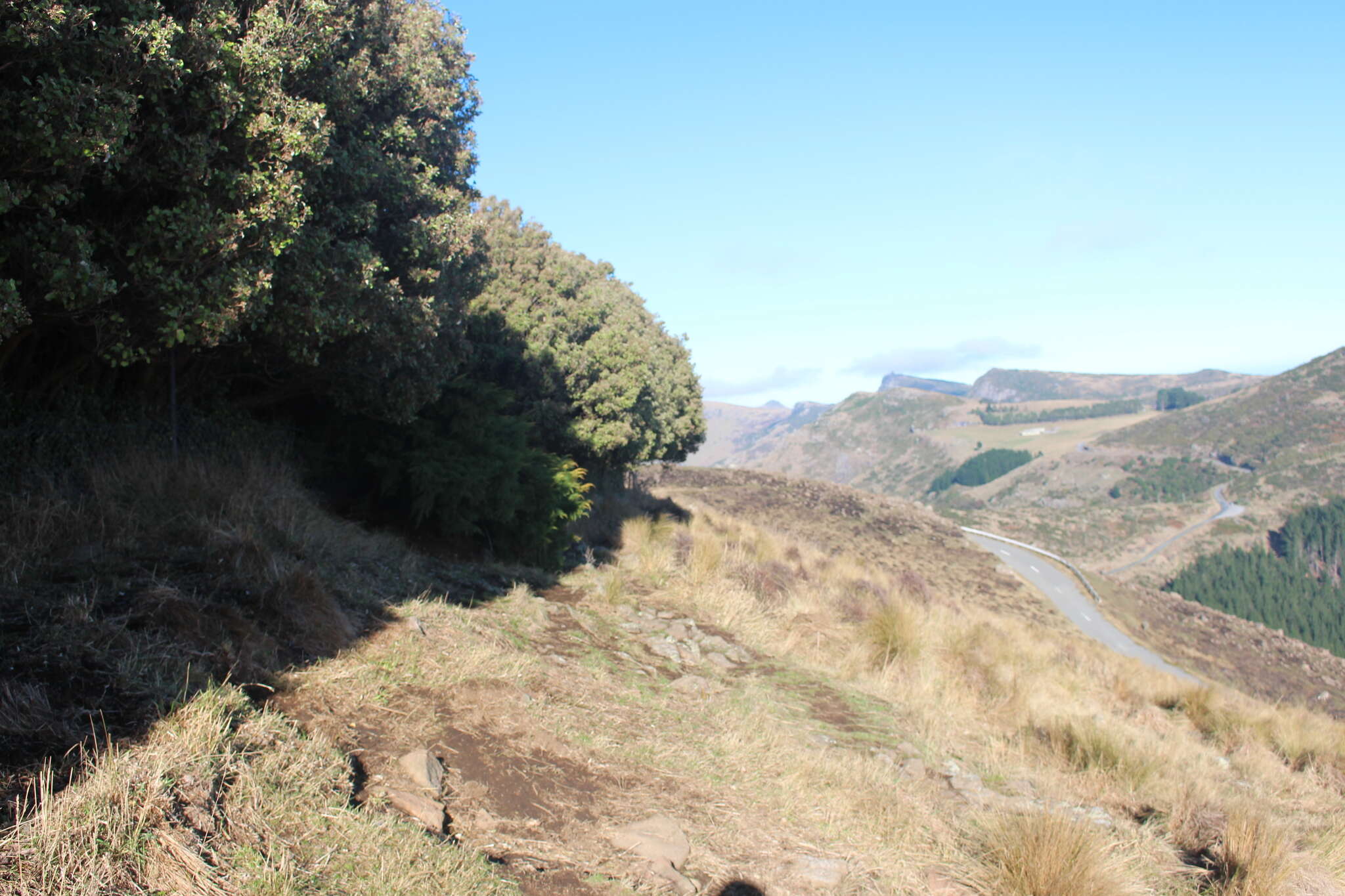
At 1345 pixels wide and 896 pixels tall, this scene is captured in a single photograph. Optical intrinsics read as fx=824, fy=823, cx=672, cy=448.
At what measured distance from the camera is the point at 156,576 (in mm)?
5199

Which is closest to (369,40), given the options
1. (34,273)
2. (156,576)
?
(34,273)

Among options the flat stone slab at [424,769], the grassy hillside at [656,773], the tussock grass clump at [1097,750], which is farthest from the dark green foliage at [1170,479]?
the flat stone slab at [424,769]

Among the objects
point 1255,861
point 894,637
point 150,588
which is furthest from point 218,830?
point 894,637

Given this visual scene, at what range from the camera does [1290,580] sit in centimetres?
9944

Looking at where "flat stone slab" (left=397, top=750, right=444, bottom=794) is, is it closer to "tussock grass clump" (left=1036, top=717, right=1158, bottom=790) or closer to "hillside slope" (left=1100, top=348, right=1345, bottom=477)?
Answer: "tussock grass clump" (left=1036, top=717, right=1158, bottom=790)

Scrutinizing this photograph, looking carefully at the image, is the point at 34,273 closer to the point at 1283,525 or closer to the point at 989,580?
the point at 989,580

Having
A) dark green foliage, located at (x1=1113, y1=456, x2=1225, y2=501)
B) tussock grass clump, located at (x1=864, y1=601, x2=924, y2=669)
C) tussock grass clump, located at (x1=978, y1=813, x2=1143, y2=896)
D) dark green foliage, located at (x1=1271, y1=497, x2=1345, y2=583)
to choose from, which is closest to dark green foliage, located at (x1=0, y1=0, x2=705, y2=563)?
tussock grass clump, located at (x1=864, y1=601, x2=924, y2=669)

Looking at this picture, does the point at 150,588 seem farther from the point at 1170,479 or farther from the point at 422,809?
the point at 1170,479

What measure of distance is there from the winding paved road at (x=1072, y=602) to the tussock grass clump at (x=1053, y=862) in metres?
18.6

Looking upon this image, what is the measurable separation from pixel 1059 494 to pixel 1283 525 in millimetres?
40148

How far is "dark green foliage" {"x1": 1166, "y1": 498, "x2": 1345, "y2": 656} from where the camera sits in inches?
3287

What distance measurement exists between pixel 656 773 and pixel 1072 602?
44.1m

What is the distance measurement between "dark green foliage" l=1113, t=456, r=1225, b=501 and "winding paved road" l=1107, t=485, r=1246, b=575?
290cm

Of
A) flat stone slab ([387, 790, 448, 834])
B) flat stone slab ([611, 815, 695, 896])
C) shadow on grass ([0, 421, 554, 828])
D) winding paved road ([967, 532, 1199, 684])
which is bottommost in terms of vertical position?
winding paved road ([967, 532, 1199, 684])
